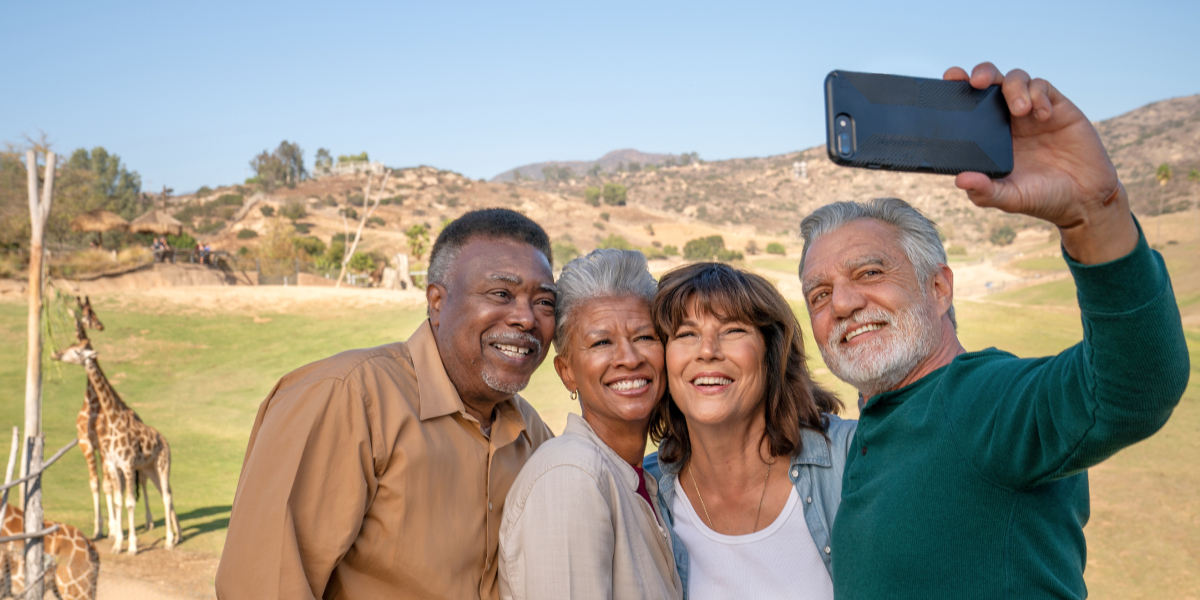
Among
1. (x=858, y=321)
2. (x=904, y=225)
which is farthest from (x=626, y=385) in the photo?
(x=904, y=225)

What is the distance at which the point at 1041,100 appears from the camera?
140 cm

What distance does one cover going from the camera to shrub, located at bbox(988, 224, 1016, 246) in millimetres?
59094

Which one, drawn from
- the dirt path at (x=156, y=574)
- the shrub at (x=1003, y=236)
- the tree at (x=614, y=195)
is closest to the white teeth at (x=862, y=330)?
the dirt path at (x=156, y=574)

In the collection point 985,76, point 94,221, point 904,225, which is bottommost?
point 904,225

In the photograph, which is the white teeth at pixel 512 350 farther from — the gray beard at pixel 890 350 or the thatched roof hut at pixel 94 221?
the thatched roof hut at pixel 94 221

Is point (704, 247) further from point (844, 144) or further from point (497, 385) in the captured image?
point (844, 144)

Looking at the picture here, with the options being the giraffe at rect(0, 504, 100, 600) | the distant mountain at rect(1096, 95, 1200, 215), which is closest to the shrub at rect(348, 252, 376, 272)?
the giraffe at rect(0, 504, 100, 600)

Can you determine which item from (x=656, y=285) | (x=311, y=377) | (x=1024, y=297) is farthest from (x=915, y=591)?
(x=1024, y=297)

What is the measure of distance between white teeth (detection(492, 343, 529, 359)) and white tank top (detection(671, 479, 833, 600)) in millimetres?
965

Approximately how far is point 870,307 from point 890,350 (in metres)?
0.15

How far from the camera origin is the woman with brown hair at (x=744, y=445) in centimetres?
256

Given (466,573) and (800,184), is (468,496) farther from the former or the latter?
(800,184)

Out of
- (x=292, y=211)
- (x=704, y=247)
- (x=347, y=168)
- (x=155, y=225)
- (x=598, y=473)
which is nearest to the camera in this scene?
(x=598, y=473)

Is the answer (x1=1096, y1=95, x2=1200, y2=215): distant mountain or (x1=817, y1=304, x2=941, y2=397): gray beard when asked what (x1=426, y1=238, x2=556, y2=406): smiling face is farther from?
(x1=1096, y1=95, x2=1200, y2=215): distant mountain
